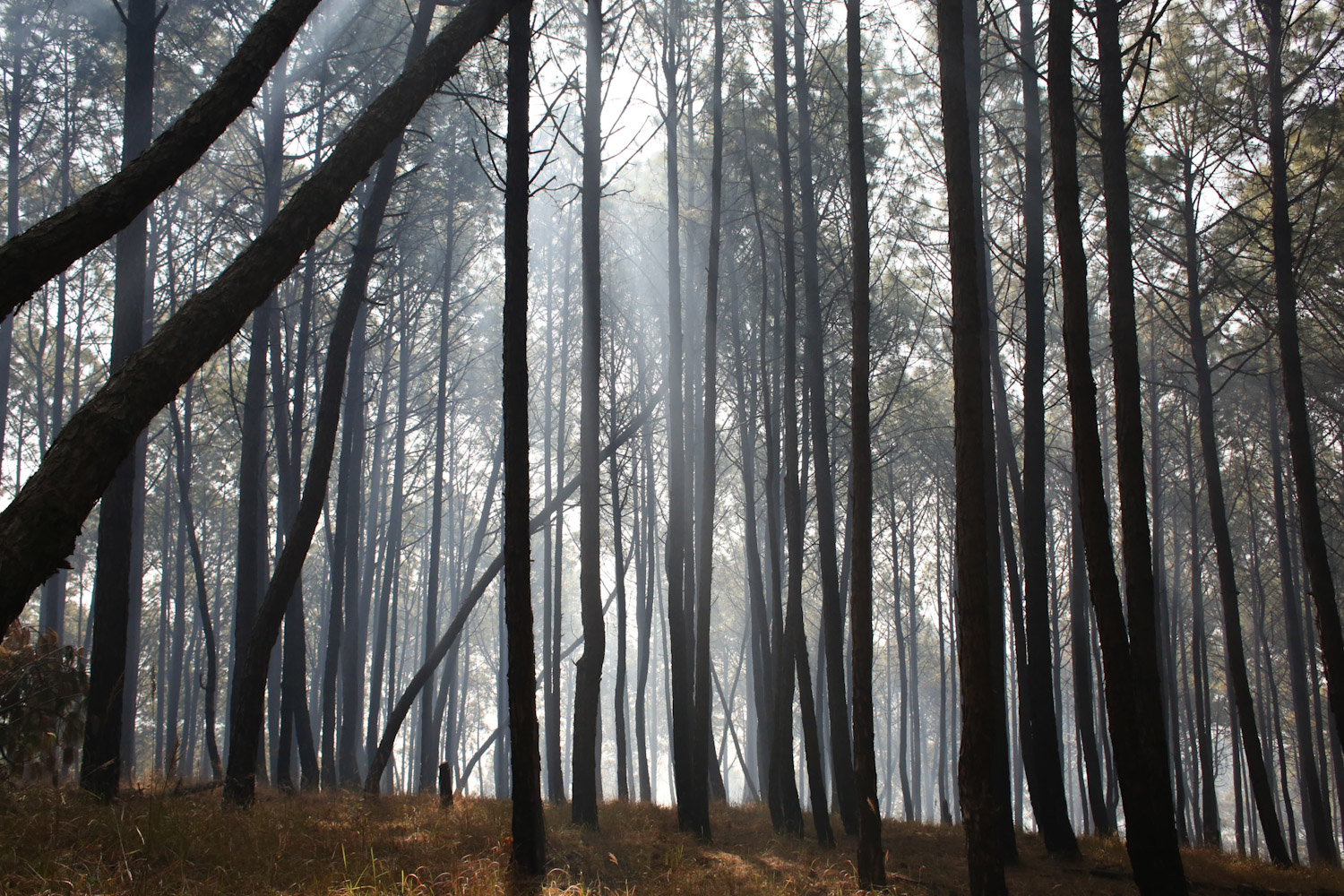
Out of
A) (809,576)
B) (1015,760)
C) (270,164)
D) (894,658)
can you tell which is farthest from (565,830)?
(894,658)

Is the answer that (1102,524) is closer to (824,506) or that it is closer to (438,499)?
(824,506)

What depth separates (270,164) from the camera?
12023 millimetres

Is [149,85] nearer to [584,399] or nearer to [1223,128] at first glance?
[584,399]

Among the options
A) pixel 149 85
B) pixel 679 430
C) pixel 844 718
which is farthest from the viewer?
pixel 679 430

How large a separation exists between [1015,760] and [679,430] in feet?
96.5

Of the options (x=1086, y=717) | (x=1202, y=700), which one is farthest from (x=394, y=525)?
(x=1202, y=700)

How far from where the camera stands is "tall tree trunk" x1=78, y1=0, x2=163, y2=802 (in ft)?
22.1

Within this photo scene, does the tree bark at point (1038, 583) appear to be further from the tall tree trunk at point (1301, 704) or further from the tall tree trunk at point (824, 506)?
the tall tree trunk at point (1301, 704)

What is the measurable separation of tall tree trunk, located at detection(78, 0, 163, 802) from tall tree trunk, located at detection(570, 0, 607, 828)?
4261mm

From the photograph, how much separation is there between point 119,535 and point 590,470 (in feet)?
15.8

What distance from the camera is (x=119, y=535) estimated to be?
7.18 metres

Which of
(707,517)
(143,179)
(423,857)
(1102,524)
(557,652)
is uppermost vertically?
(143,179)

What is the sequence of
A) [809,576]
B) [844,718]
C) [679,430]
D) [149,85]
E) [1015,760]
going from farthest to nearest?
1. [1015,760]
2. [809,576]
3. [679,430]
4. [844,718]
5. [149,85]

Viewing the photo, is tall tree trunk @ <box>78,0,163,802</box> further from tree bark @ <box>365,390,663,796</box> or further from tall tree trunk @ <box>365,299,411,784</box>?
tall tree trunk @ <box>365,299,411,784</box>
